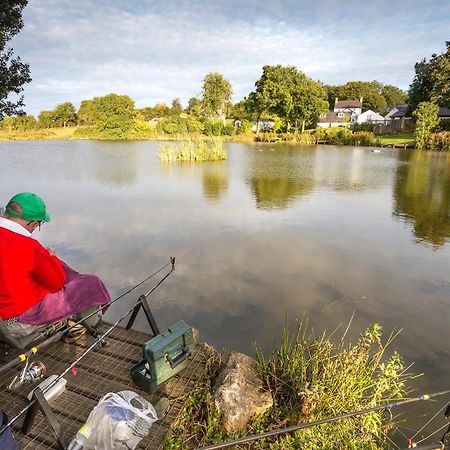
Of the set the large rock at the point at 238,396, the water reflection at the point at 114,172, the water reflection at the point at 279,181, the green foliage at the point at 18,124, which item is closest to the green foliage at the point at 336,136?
the water reflection at the point at 279,181

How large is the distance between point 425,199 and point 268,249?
7645mm

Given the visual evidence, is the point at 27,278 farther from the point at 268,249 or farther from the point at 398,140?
the point at 398,140

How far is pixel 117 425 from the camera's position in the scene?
6.97 ft

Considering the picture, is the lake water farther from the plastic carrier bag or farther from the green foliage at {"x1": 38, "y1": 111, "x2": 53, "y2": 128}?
the green foliage at {"x1": 38, "y1": 111, "x2": 53, "y2": 128}

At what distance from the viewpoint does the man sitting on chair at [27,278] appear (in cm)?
244

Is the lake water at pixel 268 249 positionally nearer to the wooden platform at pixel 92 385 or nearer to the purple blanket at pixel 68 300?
the wooden platform at pixel 92 385

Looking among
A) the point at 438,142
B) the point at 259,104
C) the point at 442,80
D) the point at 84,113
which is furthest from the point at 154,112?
the point at 438,142

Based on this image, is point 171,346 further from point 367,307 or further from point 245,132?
point 245,132

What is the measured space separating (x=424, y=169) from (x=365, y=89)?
210ft

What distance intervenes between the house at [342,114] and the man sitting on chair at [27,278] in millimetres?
60708

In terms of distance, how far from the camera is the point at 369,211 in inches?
402

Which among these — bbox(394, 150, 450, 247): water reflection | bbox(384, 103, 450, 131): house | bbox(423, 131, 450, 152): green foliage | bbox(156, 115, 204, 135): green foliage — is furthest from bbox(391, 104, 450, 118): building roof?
bbox(394, 150, 450, 247): water reflection

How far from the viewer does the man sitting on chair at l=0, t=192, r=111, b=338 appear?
2439 millimetres

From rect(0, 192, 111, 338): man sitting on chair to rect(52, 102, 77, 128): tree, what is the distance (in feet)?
243
